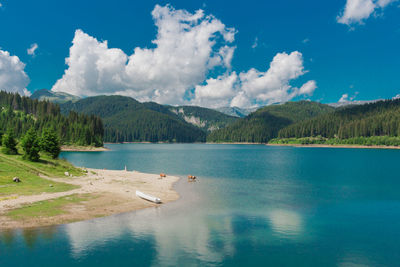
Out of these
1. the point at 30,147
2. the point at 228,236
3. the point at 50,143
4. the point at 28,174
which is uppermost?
the point at 50,143

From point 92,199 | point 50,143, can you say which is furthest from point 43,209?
point 50,143

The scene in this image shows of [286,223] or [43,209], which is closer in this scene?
[286,223]

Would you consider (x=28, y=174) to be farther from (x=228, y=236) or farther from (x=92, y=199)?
(x=228, y=236)

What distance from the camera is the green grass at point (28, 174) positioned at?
4807cm

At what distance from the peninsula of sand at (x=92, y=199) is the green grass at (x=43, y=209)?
640mm

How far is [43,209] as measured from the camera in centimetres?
3888

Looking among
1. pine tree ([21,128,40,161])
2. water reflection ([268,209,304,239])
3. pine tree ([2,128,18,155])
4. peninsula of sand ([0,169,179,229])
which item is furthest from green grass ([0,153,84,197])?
water reflection ([268,209,304,239])

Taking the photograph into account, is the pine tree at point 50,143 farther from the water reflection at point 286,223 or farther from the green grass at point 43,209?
the water reflection at point 286,223

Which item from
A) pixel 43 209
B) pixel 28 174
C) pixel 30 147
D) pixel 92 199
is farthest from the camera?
pixel 30 147

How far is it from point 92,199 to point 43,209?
353 inches

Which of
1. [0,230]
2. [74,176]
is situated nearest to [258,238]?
[0,230]

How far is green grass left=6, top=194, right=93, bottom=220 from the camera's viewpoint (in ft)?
118

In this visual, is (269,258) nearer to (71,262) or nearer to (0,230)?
(71,262)

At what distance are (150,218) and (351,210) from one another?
1311 inches
